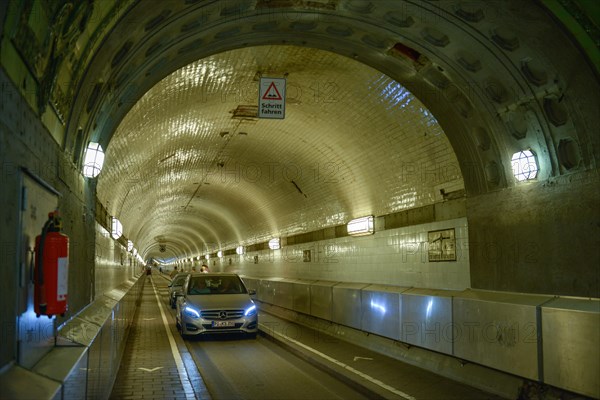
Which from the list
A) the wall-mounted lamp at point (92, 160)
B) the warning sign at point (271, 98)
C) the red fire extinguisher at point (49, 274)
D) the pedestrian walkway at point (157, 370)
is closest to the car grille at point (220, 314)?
the pedestrian walkway at point (157, 370)

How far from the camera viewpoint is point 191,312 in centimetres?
1341

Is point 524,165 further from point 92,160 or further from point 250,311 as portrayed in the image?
point 250,311

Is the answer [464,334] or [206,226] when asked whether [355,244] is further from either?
[206,226]

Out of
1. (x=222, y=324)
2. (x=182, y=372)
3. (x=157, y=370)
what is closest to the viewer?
(x=182, y=372)

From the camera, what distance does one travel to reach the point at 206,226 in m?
36.4

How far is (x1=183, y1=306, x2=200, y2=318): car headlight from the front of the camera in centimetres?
1330

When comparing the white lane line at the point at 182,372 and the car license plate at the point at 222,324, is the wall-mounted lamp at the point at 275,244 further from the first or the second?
the car license plate at the point at 222,324

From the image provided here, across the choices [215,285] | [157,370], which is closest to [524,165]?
[157,370]

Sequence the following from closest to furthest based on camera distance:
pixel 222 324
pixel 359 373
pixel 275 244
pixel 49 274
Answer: pixel 49 274
pixel 359 373
pixel 222 324
pixel 275 244

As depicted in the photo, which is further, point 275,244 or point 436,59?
point 275,244

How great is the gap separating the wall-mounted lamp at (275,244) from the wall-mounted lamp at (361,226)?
7858 mm

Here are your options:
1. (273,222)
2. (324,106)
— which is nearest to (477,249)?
(324,106)

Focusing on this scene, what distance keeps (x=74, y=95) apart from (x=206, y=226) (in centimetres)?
3114

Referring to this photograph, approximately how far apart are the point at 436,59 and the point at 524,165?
7.05ft
